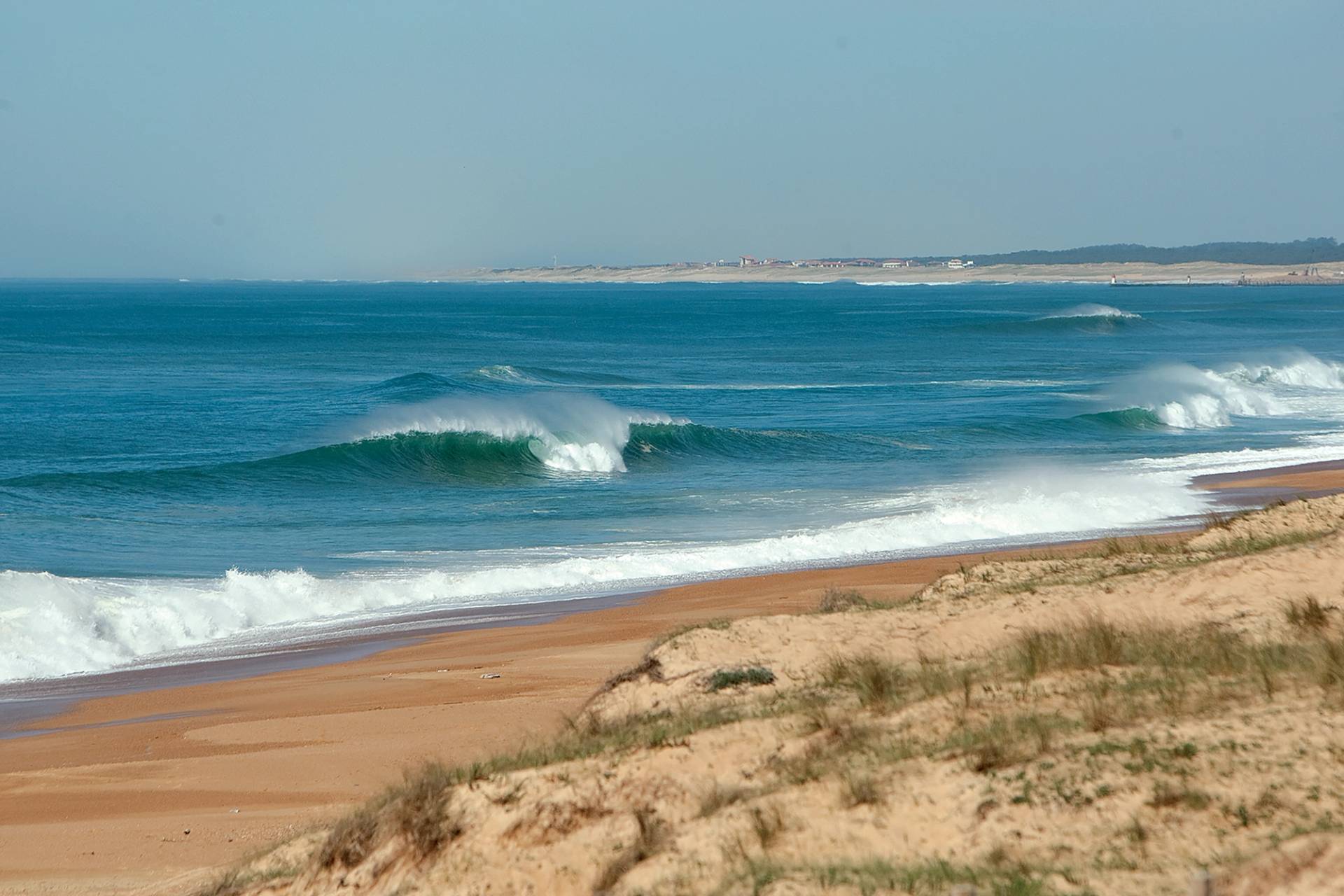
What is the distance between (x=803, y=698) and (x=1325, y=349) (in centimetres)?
6514

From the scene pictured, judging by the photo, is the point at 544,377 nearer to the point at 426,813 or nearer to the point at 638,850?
the point at 426,813

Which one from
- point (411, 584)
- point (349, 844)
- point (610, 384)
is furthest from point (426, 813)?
point (610, 384)

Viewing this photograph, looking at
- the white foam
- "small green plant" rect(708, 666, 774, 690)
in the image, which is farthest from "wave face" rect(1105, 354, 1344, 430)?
"small green plant" rect(708, 666, 774, 690)

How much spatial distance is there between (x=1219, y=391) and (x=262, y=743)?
40074 millimetres

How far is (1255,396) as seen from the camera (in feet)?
141

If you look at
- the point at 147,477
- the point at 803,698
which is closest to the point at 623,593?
the point at 803,698

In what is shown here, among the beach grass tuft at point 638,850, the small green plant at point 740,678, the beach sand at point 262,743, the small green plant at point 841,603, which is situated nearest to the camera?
the beach grass tuft at point 638,850

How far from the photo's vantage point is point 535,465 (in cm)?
3144

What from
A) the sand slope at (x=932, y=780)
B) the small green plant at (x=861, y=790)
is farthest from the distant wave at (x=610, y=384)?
the small green plant at (x=861, y=790)

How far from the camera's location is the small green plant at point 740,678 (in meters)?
7.59

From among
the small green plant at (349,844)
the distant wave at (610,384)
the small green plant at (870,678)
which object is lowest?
the distant wave at (610,384)

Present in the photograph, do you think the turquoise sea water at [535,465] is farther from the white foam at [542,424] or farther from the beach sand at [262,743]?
the beach sand at [262,743]

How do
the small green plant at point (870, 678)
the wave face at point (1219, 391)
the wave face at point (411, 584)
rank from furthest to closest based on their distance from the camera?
the wave face at point (1219, 391)
the wave face at point (411, 584)
the small green plant at point (870, 678)

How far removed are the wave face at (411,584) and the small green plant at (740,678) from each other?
27.1 feet
